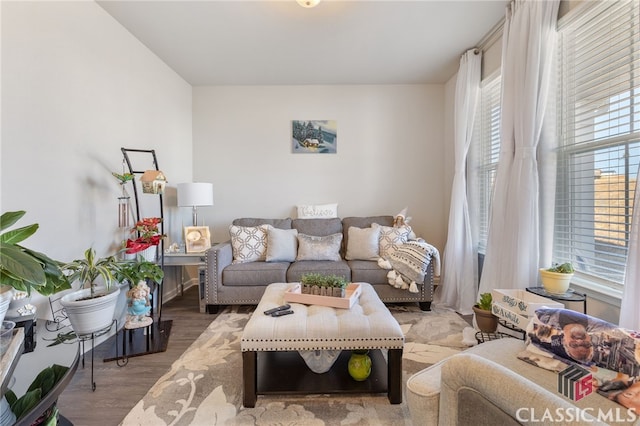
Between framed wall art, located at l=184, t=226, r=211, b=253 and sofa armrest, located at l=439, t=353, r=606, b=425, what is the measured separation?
9.01 ft

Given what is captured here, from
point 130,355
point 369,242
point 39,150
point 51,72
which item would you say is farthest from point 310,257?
point 51,72

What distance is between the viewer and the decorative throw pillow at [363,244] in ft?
9.81

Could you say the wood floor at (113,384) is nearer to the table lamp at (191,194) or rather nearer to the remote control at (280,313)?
the remote control at (280,313)

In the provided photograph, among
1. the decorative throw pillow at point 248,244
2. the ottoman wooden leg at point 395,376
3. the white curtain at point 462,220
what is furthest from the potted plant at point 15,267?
the white curtain at point 462,220

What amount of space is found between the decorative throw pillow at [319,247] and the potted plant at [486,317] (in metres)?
1.43

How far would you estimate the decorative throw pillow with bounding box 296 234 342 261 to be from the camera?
3.02 meters

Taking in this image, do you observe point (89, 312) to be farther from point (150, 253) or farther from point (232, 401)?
point (232, 401)

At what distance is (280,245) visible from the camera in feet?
9.86

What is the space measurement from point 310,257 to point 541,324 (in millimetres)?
2095

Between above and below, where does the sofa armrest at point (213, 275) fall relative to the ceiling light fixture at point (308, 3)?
below

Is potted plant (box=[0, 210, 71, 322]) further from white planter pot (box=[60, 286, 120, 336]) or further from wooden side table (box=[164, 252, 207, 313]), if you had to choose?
wooden side table (box=[164, 252, 207, 313])

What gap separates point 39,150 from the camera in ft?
5.77

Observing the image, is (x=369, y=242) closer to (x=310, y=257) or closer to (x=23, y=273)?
(x=310, y=257)

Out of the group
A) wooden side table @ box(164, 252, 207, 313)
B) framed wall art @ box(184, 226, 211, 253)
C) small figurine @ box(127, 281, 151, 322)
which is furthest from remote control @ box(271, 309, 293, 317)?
framed wall art @ box(184, 226, 211, 253)
